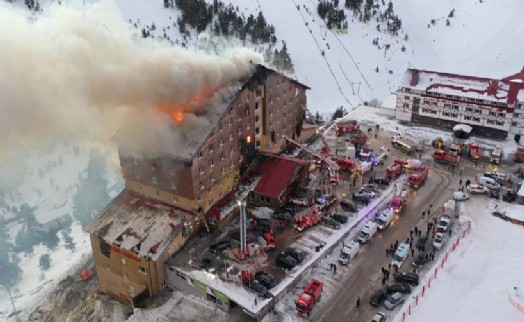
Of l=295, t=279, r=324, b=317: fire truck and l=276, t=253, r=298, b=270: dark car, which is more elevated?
l=276, t=253, r=298, b=270: dark car

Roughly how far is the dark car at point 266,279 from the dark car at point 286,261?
1.93 metres

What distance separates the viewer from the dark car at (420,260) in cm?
4921

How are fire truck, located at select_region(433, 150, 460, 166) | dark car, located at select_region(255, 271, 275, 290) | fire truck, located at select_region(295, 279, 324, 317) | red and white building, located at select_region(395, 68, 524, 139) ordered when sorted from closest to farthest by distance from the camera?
fire truck, located at select_region(295, 279, 324, 317) → dark car, located at select_region(255, 271, 275, 290) → fire truck, located at select_region(433, 150, 460, 166) → red and white building, located at select_region(395, 68, 524, 139)

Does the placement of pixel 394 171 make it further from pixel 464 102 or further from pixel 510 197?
pixel 464 102

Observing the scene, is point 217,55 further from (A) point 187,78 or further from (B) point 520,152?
(B) point 520,152

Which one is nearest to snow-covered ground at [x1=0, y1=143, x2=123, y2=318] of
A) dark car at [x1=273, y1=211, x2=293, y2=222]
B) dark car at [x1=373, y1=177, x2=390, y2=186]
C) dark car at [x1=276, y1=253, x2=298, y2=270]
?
dark car at [x1=273, y1=211, x2=293, y2=222]

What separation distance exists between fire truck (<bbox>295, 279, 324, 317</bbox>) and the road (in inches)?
28.6

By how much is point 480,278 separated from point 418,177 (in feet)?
54.1

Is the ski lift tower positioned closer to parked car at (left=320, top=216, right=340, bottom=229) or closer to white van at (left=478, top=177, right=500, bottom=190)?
parked car at (left=320, top=216, right=340, bottom=229)

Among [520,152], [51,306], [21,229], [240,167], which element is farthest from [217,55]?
[21,229]

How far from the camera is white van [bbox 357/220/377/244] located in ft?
173

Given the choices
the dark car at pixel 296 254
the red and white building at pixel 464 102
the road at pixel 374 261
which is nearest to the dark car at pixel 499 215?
the road at pixel 374 261

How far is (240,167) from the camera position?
59281 mm

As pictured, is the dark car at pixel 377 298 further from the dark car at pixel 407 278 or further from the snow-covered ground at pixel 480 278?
the dark car at pixel 407 278
